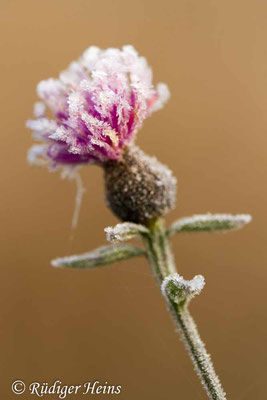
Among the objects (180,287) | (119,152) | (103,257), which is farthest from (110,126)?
(180,287)

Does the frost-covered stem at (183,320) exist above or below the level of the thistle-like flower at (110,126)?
below

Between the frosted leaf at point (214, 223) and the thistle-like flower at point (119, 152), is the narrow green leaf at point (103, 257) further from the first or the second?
the frosted leaf at point (214, 223)

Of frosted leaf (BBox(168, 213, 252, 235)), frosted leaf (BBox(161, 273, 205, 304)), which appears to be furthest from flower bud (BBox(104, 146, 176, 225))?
frosted leaf (BBox(161, 273, 205, 304))

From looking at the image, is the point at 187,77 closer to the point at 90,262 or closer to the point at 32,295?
the point at 32,295

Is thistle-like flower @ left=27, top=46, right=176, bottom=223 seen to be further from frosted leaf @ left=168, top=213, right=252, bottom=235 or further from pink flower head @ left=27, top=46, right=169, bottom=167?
frosted leaf @ left=168, top=213, right=252, bottom=235

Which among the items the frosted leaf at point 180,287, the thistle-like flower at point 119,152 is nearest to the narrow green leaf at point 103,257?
the thistle-like flower at point 119,152

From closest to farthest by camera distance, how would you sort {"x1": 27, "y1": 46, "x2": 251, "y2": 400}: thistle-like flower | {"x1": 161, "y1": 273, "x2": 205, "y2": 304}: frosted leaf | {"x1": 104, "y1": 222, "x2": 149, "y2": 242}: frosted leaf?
{"x1": 161, "y1": 273, "x2": 205, "y2": 304}: frosted leaf, {"x1": 104, "y1": 222, "x2": 149, "y2": 242}: frosted leaf, {"x1": 27, "y1": 46, "x2": 251, "y2": 400}: thistle-like flower

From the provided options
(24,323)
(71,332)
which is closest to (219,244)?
(71,332)

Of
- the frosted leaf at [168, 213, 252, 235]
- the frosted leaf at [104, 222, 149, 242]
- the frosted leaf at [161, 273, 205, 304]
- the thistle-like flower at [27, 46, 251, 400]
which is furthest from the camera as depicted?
the frosted leaf at [168, 213, 252, 235]
